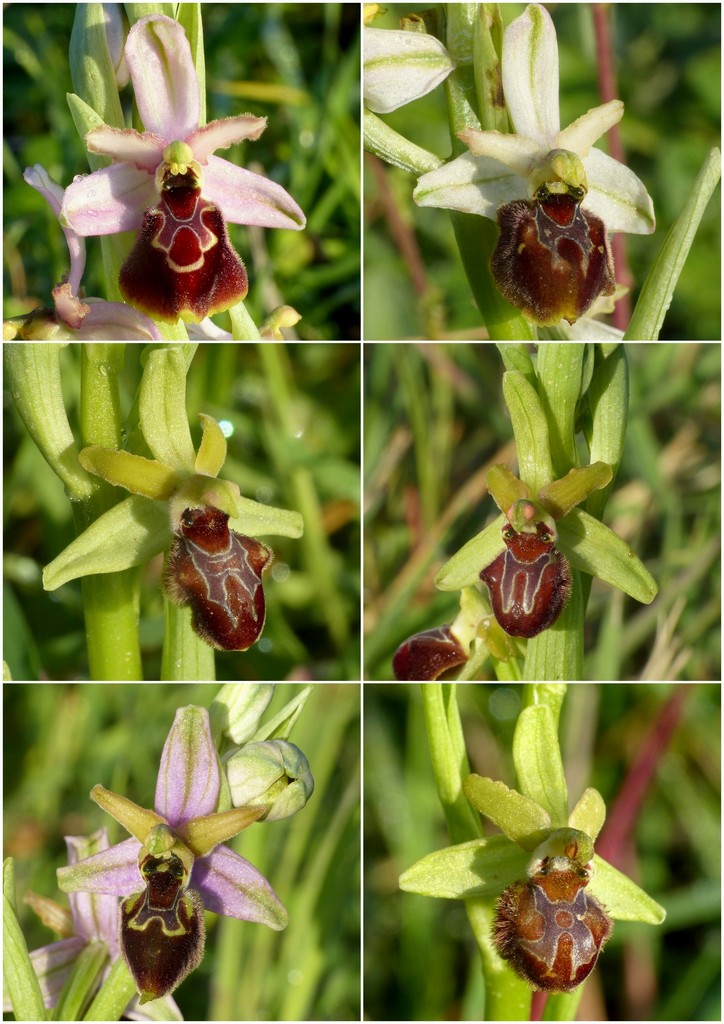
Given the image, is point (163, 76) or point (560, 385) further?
point (560, 385)

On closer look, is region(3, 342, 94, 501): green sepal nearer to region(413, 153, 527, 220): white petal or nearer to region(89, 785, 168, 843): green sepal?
region(89, 785, 168, 843): green sepal

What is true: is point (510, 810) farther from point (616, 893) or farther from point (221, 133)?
point (221, 133)

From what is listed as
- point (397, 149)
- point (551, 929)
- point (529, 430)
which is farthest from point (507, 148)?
point (551, 929)

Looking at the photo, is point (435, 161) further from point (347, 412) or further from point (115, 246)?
point (347, 412)

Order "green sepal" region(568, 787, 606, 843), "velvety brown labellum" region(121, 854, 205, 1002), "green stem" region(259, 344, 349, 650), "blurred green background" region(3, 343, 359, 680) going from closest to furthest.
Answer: "velvety brown labellum" region(121, 854, 205, 1002)
"green sepal" region(568, 787, 606, 843)
"blurred green background" region(3, 343, 359, 680)
"green stem" region(259, 344, 349, 650)

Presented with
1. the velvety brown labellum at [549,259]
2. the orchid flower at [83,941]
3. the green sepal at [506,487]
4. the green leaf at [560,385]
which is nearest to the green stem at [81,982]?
the orchid flower at [83,941]

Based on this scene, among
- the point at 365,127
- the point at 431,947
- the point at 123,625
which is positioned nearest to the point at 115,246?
the point at 365,127

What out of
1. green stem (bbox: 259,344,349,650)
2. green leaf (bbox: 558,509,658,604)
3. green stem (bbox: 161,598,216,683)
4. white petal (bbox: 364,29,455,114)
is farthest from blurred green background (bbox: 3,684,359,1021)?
white petal (bbox: 364,29,455,114)
